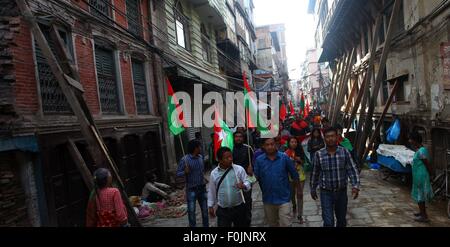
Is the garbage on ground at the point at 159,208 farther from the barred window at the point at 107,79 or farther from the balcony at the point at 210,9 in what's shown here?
the balcony at the point at 210,9

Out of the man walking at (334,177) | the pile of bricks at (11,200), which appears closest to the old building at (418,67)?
the man walking at (334,177)

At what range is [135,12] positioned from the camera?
1163 centimetres

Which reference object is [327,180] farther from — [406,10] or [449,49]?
[406,10]

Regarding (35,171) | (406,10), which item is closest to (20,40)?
(35,171)

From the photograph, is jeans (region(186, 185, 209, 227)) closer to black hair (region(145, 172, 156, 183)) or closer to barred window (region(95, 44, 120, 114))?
barred window (region(95, 44, 120, 114))

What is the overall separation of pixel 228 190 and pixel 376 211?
13.4 feet

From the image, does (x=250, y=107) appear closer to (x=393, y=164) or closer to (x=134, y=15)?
(x=393, y=164)

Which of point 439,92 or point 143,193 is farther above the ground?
point 439,92

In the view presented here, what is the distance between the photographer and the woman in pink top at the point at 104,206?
4.04 meters

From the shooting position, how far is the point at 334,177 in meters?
4.83

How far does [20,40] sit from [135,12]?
18.9ft

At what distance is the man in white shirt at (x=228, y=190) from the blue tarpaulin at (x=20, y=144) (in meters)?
3.56

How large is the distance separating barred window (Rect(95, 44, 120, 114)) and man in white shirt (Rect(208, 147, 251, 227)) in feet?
18.3

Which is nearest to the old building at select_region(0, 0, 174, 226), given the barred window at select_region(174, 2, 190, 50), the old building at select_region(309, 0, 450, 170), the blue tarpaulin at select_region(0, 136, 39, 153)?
the blue tarpaulin at select_region(0, 136, 39, 153)
